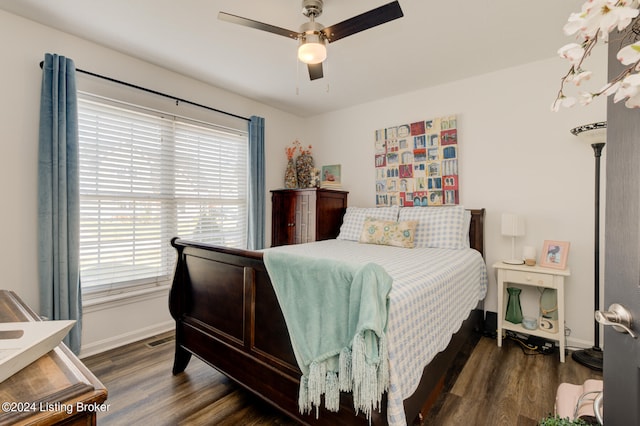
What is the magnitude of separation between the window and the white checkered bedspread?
1.28 metres

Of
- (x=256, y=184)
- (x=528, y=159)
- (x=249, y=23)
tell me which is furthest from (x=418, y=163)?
(x=249, y=23)

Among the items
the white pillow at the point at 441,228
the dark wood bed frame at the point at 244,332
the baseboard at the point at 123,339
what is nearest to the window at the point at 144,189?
the baseboard at the point at 123,339

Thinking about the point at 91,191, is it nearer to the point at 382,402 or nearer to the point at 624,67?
the point at 382,402

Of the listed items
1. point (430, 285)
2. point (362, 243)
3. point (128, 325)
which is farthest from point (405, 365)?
point (128, 325)

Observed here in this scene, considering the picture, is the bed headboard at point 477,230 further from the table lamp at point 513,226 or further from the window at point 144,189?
the window at point 144,189

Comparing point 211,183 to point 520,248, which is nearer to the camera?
point 520,248

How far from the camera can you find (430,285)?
62.7 inches

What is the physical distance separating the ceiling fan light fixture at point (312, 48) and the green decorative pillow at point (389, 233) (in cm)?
175

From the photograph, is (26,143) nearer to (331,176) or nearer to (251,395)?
(251,395)

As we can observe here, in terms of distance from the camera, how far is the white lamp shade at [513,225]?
2.69 meters

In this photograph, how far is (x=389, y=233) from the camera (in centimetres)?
304

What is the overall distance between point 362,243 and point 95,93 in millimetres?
2817

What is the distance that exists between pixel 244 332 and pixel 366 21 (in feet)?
6.38

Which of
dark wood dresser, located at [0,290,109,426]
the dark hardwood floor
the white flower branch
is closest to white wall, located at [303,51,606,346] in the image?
the dark hardwood floor
